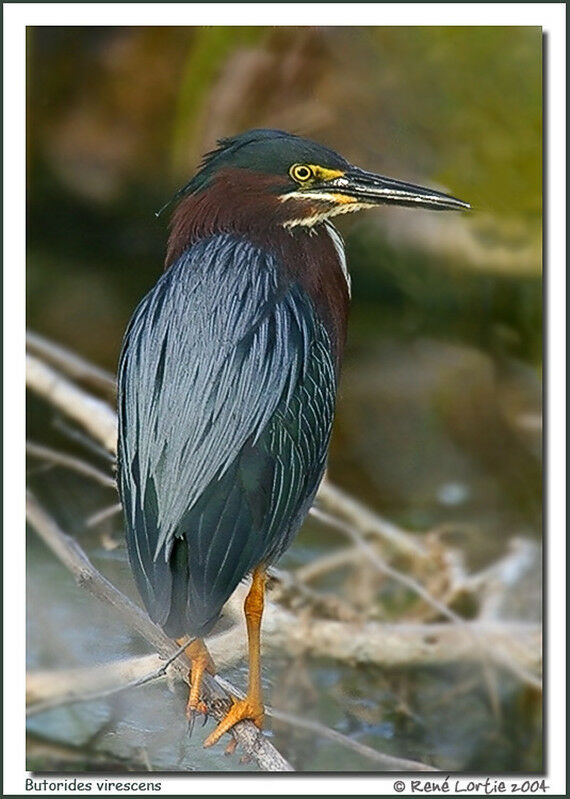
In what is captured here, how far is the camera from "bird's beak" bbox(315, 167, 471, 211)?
1.72 meters

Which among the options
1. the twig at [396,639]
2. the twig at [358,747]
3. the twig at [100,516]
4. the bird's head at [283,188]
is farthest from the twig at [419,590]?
the bird's head at [283,188]

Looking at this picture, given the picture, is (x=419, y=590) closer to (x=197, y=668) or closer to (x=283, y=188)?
(x=197, y=668)

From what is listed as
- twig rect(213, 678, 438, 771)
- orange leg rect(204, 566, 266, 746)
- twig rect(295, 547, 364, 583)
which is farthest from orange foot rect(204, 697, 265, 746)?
twig rect(295, 547, 364, 583)

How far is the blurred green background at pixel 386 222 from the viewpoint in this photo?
1.94 m

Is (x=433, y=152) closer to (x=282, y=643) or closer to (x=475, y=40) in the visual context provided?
(x=475, y=40)

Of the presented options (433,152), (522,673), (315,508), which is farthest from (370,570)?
(433,152)

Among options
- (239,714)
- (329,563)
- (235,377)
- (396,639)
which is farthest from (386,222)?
(239,714)

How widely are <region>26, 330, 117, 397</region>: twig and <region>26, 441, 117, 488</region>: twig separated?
12 cm

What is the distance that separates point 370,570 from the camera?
2.02 m

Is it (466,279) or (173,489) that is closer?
(173,489)

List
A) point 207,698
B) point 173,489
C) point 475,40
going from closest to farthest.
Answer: point 173,489
point 207,698
point 475,40

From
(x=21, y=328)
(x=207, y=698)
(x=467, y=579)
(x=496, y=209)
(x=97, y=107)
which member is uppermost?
(x=97, y=107)

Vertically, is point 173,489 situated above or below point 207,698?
above

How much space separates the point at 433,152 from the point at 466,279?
21 centimetres
